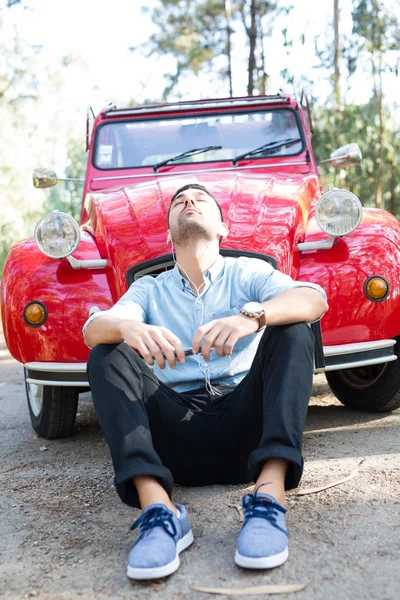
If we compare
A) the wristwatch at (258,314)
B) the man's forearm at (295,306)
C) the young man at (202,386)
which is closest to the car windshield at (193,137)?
the young man at (202,386)

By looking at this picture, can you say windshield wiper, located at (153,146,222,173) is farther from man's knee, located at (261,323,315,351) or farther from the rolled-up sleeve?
man's knee, located at (261,323,315,351)

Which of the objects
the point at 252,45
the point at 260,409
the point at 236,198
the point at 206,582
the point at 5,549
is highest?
the point at 252,45

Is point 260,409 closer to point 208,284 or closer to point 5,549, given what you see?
point 208,284

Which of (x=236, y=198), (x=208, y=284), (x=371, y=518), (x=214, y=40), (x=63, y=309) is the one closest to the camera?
(x=371, y=518)

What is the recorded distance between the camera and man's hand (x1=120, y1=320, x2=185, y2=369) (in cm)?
215

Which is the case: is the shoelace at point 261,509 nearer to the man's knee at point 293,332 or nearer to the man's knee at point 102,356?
the man's knee at point 293,332

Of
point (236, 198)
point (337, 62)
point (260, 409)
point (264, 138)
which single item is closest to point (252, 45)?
point (337, 62)

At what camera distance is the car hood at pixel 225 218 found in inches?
125

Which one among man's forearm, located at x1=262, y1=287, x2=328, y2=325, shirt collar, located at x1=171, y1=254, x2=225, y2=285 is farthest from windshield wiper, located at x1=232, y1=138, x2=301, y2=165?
man's forearm, located at x1=262, y1=287, x2=328, y2=325

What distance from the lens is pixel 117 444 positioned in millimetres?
2064

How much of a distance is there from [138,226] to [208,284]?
81cm

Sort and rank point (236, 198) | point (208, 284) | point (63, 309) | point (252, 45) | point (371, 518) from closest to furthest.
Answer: point (371, 518), point (208, 284), point (63, 309), point (236, 198), point (252, 45)

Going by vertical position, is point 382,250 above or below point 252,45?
below

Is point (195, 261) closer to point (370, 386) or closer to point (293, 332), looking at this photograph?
point (293, 332)
